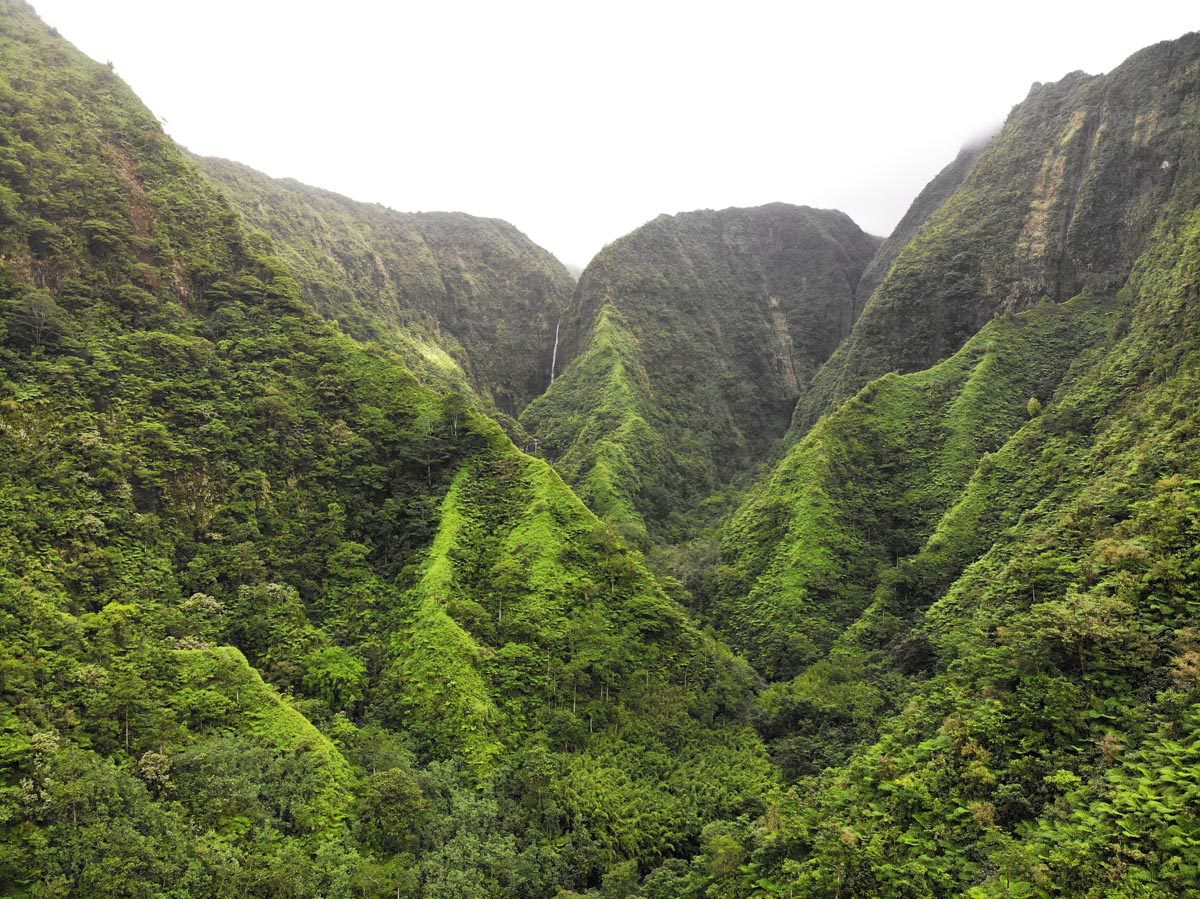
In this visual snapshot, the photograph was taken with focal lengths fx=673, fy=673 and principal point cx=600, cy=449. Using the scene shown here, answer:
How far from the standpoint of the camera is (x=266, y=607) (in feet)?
88.7

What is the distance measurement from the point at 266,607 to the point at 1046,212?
2664 inches

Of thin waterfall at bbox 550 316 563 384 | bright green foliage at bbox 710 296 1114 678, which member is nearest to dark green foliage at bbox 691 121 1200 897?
bright green foliage at bbox 710 296 1114 678

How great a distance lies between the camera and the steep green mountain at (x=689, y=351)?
62.9 m

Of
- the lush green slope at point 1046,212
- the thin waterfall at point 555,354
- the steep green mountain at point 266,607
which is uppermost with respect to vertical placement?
the lush green slope at point 1046,212

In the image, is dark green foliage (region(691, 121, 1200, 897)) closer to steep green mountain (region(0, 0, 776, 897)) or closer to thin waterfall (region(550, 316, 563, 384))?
steep green mountain (region(0, 0, 776, 897))

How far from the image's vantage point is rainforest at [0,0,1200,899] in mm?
17328

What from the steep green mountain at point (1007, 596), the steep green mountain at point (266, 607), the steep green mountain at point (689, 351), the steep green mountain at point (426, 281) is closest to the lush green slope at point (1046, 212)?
the steep green mountain at point (1007, 596)

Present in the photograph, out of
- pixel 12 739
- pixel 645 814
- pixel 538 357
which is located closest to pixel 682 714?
pixel 645 814

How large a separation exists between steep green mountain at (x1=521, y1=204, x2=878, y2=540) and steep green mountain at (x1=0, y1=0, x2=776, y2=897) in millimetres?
19992

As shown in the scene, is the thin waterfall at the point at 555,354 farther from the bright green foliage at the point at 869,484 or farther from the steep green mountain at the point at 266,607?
the steep green mountain at the point at 266,607

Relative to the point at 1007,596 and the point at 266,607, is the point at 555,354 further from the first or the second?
the point at 1007,596

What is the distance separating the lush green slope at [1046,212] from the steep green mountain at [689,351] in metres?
13.3

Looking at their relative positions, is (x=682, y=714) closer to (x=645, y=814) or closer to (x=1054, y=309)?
(x=645, y=814)

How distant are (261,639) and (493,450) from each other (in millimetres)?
15897
